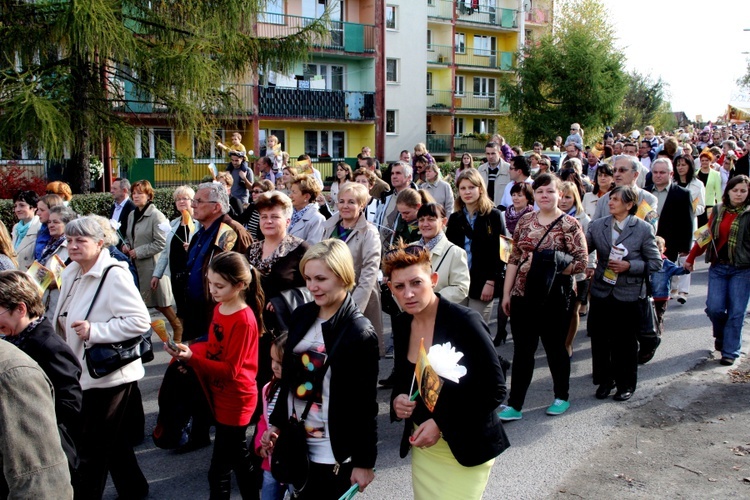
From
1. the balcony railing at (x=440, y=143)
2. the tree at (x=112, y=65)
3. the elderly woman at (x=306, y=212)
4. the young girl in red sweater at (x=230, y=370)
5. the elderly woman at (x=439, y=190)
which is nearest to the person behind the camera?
the young girl in red sweater at (x=230, y=370)

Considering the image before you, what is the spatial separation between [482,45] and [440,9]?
17.9 ft

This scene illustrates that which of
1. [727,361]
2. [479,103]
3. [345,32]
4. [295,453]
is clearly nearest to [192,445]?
[295,453]

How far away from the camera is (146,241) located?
26.6 feet

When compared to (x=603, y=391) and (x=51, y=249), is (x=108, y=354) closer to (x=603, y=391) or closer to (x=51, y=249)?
(x=51, y=249)

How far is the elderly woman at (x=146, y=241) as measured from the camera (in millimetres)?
7906

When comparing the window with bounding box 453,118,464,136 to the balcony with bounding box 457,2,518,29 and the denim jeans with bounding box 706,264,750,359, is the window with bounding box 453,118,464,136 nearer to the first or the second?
the balcony with bounding box 457,2,518,29

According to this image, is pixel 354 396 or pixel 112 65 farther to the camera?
pixel 112 65

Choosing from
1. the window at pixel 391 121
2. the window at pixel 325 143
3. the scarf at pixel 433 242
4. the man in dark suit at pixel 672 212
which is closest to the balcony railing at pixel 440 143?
the window at pixel 391 121

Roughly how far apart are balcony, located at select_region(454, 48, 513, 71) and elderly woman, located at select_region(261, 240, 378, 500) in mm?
42204

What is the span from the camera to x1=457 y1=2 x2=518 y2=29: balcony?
4288 cm

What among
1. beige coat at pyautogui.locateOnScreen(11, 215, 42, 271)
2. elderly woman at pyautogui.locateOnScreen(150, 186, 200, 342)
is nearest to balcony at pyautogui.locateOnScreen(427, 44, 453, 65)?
beige coat at pyautogui.locateOnScreen(11, 215, 42, 271)

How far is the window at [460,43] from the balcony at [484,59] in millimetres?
206

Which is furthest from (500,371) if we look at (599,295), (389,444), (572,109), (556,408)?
(572,109)

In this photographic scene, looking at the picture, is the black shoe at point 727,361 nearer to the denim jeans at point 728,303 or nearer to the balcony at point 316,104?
the denim jeans at point 728,303
